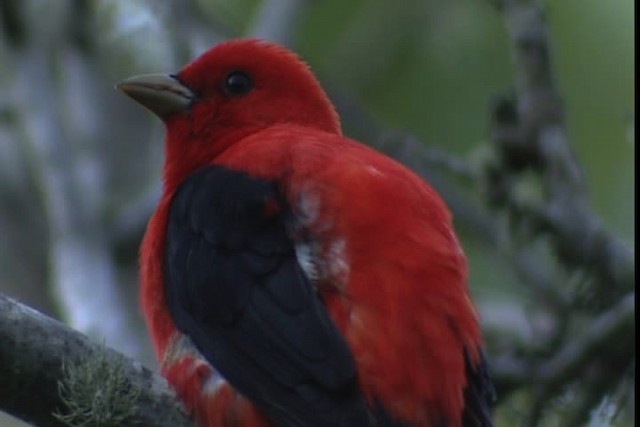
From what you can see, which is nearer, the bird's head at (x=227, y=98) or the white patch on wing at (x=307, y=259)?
the white patch on wing at (x=307, y=259)

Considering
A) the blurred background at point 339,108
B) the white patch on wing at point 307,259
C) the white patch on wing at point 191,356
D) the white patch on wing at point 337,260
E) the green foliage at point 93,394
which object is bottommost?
the blurred background at point 339,108

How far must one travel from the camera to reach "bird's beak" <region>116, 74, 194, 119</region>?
5.83 meters

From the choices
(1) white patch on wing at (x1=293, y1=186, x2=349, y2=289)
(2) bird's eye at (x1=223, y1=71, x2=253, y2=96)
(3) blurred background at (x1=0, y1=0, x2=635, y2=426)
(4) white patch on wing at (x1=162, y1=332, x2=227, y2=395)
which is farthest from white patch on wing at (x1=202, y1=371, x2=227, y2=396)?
(2) bird's eye at (x1=223, y1=71, x2=253, y2=96)

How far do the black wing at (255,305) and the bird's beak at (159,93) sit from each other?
0.75m

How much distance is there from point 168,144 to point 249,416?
→ 5.29 ft

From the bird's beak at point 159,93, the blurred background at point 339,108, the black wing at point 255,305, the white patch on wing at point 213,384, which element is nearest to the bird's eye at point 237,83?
the bird's beak at point 159,93

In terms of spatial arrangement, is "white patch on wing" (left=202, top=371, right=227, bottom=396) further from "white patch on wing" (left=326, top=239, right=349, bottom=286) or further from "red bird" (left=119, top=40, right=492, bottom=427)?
"white patch on wing" (left=326, top=239, right=349, bottom=286)

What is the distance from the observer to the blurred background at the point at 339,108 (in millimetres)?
6844

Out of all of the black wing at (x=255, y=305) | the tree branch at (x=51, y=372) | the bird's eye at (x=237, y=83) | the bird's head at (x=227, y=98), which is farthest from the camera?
the bird's eye at (x=237, y=83)

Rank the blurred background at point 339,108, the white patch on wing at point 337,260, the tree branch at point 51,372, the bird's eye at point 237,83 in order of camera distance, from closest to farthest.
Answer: the tree branch at point 51,372 < the white patch on wing at point 337,260 < the bird's eye at point 237,83 < the blurred background at point 339,108

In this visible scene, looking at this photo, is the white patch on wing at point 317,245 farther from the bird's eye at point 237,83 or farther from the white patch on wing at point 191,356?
the bird's eye at point 237,83

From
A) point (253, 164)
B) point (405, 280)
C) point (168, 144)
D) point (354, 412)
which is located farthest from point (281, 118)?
point (354, 412)

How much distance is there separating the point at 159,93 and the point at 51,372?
77.0 inches

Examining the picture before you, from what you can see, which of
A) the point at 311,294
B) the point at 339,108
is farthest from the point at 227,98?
the point at 339,108
